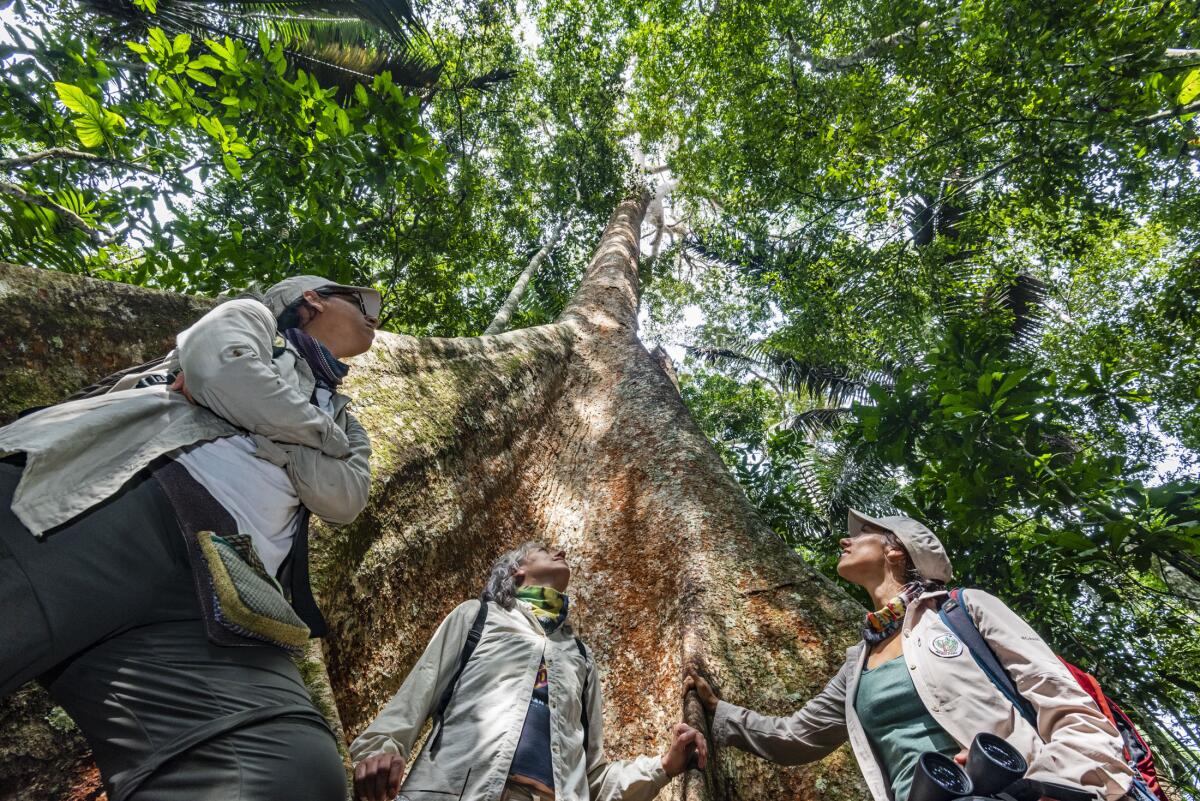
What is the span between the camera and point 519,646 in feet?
Result: 7.07

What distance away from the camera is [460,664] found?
2.11 m

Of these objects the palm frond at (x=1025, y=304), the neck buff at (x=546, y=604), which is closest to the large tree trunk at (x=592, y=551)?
the neck buff at (x=546, y=604)

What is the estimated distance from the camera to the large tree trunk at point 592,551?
2449 mm

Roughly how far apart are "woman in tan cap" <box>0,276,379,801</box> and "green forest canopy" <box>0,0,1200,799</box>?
8.28ft

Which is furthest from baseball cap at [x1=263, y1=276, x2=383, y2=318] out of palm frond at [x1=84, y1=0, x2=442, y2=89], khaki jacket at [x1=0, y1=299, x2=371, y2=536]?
palm frond at [x1=84, y1=0, x2=442, y2=89]

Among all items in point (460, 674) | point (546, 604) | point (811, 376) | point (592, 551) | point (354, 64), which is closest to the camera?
point (460, 674)


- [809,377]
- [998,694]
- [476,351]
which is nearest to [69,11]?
[476,351]

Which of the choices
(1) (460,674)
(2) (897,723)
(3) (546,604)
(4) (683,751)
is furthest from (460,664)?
(2) (897,723)

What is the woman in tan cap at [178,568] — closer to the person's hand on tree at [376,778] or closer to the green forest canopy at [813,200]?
the person's hand on tree at [376,778]

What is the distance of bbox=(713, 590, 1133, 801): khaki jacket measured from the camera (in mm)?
1465

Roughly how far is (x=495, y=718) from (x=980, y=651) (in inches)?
58.4

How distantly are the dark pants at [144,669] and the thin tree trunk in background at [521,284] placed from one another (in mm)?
4592

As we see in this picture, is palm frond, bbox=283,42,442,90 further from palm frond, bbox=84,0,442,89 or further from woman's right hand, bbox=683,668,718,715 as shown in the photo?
woman's right hand, bbox=683,668,718,715

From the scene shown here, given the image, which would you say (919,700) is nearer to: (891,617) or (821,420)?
(891,617)
